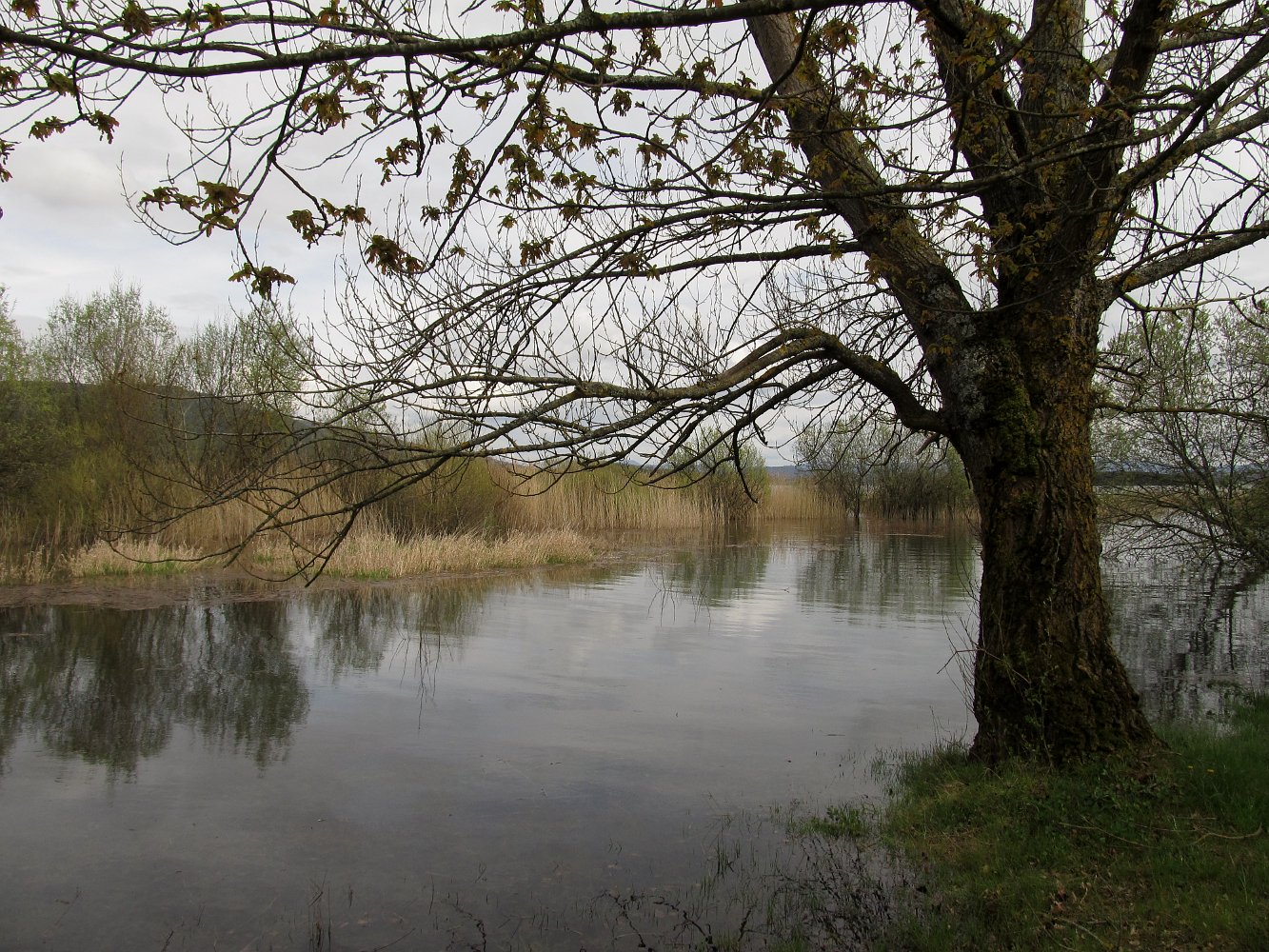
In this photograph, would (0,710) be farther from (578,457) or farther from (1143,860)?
(1143,860)

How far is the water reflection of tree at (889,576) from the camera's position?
15086 mm

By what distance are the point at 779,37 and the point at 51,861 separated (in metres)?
6.84

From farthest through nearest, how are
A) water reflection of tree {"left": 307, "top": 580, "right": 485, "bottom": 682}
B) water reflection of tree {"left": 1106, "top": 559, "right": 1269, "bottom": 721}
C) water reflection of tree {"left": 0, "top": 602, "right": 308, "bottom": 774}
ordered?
1. water reflection of tree {"left": 307, "top": 580, "right": 485, "bottom": 682}
2. water reflection of tree {"left": 1106, "top": 559, "right": 1269, "bottom": 721}
3. water reflection of tree {"left": 0, "top": 602, "right": 308, "bottom": 774}

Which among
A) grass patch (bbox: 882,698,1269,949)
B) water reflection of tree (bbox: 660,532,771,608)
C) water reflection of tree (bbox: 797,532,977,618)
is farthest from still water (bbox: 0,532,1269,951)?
water reflection of tree (bbox: 660,532,771,608)

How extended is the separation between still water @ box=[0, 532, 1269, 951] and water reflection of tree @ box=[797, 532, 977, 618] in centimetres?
71

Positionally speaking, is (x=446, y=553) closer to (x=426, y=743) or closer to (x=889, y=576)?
(x=889, y=576)

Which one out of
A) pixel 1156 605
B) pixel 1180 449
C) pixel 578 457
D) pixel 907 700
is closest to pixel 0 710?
pixel 578 457

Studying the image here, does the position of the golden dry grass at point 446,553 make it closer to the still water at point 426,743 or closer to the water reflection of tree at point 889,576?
the still water at point 426,743

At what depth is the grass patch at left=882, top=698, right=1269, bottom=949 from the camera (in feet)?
13.4

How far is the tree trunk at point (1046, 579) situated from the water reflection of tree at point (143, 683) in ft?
17.6

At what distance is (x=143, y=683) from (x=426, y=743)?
3560mm

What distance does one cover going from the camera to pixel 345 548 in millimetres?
17078

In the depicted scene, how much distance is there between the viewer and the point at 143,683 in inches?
348

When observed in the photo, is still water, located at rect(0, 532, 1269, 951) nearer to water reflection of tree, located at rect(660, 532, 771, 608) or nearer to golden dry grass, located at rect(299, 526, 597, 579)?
water reflection of tree, located at rect(660, 532, 771, 608)
